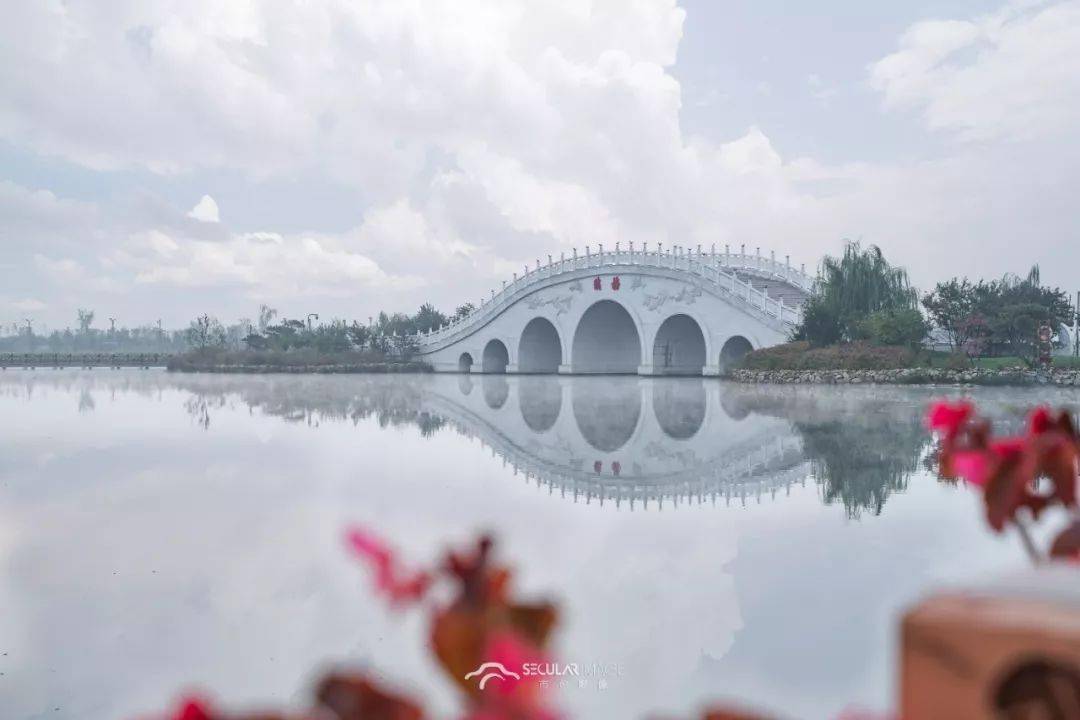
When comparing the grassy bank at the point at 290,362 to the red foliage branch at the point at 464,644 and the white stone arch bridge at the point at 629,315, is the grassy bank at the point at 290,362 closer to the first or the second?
the white stone arch bridge at the point at 629,315

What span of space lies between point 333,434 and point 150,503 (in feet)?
11.8

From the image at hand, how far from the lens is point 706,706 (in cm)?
63

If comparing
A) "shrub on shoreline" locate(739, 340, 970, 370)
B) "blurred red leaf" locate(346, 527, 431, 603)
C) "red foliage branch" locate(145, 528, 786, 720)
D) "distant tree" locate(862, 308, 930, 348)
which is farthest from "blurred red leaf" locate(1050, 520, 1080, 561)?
"distant tree" locate(862, 308, 930, 348)

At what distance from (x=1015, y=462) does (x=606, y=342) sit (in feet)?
94.1

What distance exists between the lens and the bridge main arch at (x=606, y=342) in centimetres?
2816

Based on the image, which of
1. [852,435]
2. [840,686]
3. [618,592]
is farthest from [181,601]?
[852,435]

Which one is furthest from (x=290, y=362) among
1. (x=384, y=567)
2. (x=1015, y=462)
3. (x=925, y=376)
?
Result: (x=384, y=567)

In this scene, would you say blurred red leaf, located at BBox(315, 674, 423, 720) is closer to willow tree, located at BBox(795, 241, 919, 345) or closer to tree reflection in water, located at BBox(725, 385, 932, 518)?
tree reflection in water, located at BBox(725, 385, 932, 518)

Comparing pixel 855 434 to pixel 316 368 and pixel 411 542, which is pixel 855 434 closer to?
pixel 411 542

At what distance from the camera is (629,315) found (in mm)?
28625

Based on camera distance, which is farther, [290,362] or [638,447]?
[290,362]

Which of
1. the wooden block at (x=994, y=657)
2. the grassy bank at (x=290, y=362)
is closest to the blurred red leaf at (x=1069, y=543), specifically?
the wooden block at (x=994, y=657)

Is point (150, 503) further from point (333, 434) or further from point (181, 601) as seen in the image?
point (333, 434)

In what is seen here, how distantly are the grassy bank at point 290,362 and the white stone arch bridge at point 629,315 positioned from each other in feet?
5.27
